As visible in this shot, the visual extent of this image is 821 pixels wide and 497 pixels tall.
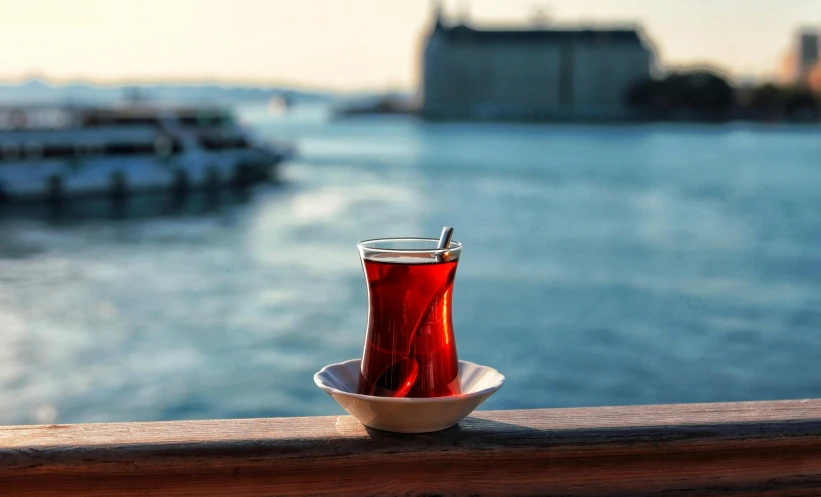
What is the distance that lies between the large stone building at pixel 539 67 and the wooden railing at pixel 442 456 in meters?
71.7

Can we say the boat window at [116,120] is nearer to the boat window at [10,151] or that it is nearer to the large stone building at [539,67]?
the boat window at [10,151]

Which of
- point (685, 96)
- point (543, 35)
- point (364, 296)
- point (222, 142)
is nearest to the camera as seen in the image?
point (364, 296)

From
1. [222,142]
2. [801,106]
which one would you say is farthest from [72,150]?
[801,106]

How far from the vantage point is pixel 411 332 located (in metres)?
0.92

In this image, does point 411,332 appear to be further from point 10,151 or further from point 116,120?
point 116,120

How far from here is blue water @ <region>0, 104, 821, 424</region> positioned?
8430 mm

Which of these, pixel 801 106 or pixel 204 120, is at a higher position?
pixel 204 120

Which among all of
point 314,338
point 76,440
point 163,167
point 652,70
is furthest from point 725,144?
point 76,440

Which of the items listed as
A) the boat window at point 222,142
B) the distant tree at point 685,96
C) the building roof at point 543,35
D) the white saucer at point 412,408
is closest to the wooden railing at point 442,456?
the white saucer at point 412,408

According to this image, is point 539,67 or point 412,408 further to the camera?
point 539,67

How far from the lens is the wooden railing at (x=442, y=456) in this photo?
87cm

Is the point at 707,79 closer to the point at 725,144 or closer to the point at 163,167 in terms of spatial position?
the point at 725,144

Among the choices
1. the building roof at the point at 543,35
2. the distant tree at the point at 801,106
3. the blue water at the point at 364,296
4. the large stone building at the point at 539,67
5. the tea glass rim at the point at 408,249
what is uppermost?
the building roof at the point at 543,35

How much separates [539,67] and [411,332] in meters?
73.4
